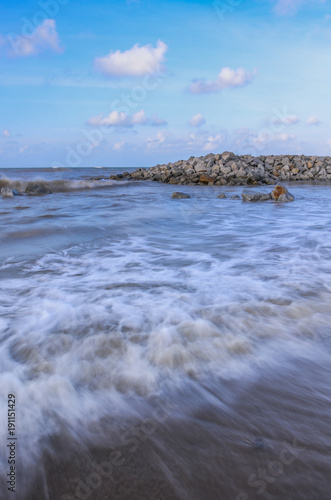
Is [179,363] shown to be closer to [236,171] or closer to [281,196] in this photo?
[281,196]

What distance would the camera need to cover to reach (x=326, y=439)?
117cm

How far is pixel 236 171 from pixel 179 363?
16.8m

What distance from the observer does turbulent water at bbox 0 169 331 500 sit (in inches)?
42.4

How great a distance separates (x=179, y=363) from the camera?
1630 millimetres

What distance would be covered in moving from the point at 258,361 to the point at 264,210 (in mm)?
7165

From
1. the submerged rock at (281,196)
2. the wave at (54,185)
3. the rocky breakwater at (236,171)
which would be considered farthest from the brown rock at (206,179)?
the submerged rock at (281,196)

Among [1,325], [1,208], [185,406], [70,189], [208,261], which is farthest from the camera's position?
[70,189]

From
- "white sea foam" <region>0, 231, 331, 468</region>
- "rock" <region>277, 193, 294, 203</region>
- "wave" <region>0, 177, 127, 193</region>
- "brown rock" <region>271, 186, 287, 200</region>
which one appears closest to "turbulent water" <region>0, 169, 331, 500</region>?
"white sea foam" <region>0, 231, 331, 468</region>

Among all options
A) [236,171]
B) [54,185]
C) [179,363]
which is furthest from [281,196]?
[54,185]

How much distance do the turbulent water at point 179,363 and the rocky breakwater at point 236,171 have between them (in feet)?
46.0

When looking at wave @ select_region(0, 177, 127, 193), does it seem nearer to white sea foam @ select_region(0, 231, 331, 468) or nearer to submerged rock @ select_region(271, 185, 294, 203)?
submerged rock @ select_region(271, 185, 294, 203)

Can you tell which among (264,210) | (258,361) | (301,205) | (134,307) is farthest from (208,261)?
(301,205)

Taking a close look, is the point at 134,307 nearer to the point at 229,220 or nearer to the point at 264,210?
the point at 229,220

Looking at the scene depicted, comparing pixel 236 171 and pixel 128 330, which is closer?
pixel 128 330
